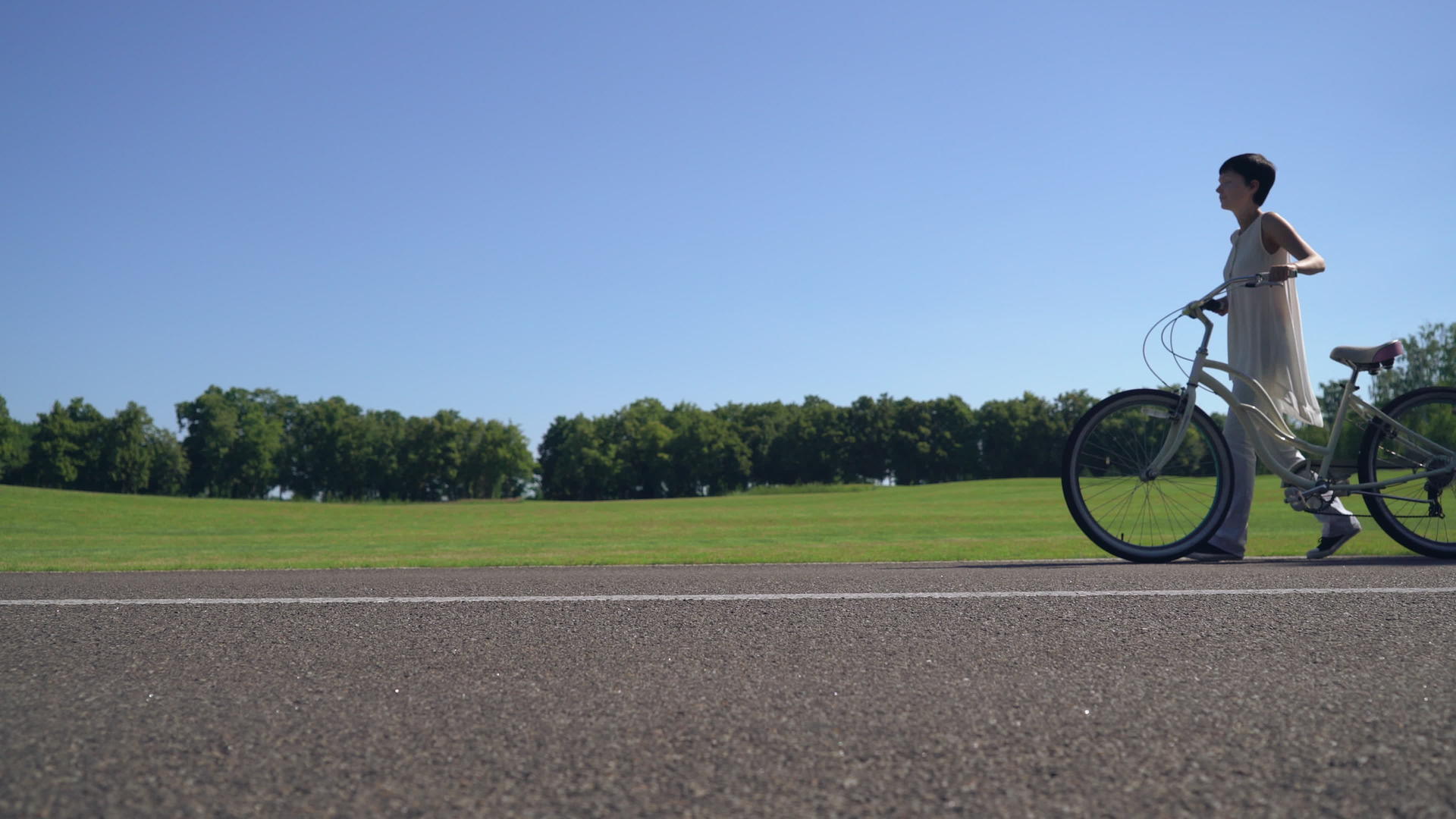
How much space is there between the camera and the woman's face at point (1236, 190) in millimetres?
6070

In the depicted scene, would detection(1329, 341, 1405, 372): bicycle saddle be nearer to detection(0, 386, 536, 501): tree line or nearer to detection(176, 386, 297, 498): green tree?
detection(0, 386, 536, 501): tree line

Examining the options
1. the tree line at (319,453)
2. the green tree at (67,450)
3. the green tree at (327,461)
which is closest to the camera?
the green tree at (67,450)

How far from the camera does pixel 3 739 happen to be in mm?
1912

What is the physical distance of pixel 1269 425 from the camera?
18.6 feet

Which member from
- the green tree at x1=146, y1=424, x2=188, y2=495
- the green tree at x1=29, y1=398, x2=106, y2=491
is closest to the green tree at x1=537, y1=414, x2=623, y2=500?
the green tree at x1=146, y1=424, x2=188, y2=495

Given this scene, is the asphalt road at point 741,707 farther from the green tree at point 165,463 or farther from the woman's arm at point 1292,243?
the green tree at point 165,463

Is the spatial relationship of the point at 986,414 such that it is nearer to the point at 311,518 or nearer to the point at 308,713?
the point at 311,518

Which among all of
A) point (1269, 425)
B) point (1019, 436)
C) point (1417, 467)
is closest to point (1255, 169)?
point (1269, 425)

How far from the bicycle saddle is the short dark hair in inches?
47.6

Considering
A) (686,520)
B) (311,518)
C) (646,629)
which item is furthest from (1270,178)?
(311,518)

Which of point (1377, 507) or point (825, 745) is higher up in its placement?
point (1377, 507)

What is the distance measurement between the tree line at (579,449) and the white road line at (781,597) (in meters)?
91.2

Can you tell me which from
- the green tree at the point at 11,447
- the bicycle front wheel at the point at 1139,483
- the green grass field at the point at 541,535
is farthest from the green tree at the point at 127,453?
the bicycle front wheel at the point at 1139,483

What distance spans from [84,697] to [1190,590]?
3.71 m
